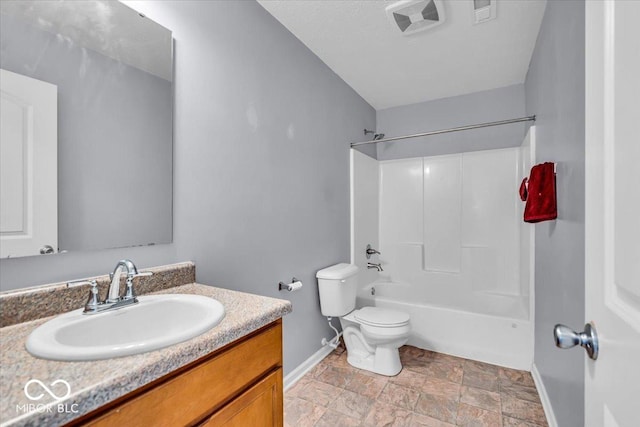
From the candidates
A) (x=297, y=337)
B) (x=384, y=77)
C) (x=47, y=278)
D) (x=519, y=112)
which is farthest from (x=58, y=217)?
(x=519, y=112)

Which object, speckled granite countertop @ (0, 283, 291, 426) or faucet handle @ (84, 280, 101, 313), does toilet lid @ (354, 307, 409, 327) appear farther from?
faucet handle @ (84, 280, 101, 313)

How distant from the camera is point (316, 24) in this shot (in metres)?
2.01

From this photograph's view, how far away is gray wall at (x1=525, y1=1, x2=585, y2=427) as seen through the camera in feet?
3.90

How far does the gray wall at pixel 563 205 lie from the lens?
1189 mm

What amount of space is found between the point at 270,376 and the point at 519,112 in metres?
3.24

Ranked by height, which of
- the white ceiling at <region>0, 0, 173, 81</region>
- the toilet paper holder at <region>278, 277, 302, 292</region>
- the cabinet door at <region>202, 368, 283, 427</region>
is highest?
the white ceiling at <region>0, 0, 173, 81</region>

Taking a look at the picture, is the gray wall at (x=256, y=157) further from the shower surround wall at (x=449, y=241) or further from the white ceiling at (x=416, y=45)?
the shower surround wall at (x=449, y=241)

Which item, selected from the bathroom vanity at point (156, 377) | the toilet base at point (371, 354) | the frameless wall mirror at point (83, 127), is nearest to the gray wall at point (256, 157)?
the frameless wall mirror at point (83, 127)

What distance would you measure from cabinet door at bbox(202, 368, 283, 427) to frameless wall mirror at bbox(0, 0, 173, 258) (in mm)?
743

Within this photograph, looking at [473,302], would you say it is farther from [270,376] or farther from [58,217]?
[58,217]

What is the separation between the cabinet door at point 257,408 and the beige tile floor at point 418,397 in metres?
0.85

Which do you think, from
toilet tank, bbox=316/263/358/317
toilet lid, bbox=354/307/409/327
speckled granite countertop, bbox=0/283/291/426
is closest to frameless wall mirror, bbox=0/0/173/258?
speckled granite countertop, bbox=0/283/291/426
